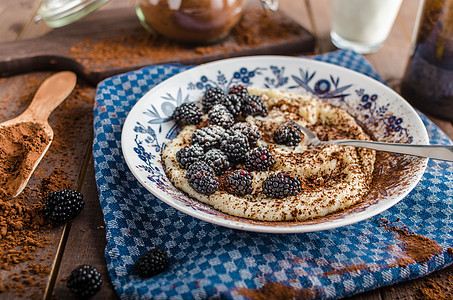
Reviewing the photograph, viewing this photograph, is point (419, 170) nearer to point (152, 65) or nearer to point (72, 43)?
point (152, 65)

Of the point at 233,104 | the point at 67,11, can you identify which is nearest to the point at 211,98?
the point at 233,104

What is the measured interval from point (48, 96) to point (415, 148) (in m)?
1.91

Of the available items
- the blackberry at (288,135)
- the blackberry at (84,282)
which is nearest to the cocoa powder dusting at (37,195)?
the blackberry at (84,282)

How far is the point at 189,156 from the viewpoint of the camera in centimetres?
178

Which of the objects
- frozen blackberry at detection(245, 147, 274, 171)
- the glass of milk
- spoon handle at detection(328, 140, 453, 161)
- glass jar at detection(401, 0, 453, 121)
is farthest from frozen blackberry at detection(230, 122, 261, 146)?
the glass of milk

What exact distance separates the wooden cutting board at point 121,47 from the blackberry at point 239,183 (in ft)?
4.13

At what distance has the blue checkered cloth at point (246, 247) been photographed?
4.59ft

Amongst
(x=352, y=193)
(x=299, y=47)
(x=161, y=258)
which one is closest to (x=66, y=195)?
(x=161, y=258)

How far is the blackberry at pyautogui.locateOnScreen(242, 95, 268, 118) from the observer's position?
2.08 meters

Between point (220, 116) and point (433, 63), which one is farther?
point (433, 63)

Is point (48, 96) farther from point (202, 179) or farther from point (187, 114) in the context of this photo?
point (202, 179)

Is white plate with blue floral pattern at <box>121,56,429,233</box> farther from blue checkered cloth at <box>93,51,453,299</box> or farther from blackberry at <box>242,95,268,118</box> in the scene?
blackberry at <box>242,95,268,118</box>

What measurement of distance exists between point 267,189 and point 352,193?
0.34 m

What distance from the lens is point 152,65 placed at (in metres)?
2.55
